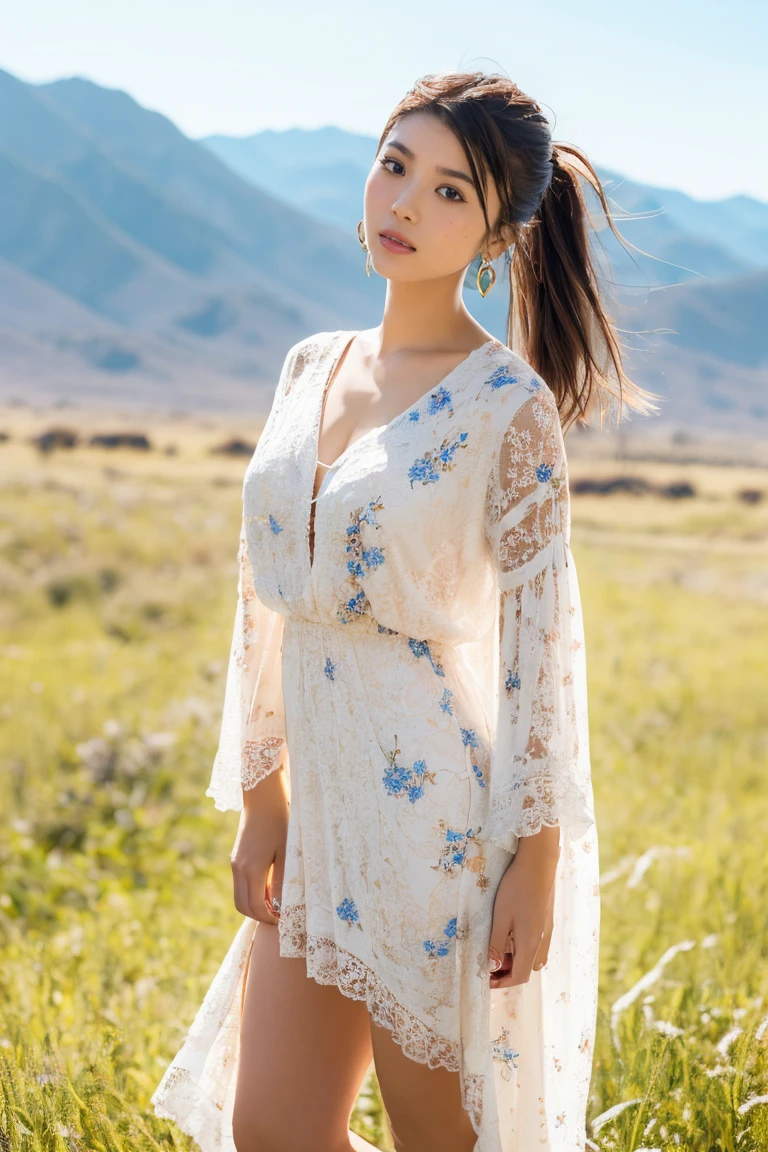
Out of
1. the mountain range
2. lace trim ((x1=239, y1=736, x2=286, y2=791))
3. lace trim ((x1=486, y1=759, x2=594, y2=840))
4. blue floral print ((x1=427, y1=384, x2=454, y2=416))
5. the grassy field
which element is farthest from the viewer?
the mountain range

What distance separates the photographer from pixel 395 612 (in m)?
1.81

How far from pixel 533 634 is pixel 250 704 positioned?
647 mm

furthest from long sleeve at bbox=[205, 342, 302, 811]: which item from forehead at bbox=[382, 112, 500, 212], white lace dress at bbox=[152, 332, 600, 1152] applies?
forehead at bbox=[382, 112, 500, 212]

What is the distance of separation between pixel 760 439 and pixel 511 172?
110 meters

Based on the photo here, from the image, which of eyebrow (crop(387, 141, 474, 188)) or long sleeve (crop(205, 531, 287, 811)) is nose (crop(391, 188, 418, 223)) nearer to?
eyebrow (crop(387, 141, 474, 188))

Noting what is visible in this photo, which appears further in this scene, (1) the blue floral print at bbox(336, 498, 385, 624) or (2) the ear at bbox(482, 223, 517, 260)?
→ (2) the ear at bbox(482, 223, 517, 260)

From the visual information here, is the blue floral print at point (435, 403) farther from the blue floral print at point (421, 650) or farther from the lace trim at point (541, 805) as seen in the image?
the lace trim at point (541, 805)

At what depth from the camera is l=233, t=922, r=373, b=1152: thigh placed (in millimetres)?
1892

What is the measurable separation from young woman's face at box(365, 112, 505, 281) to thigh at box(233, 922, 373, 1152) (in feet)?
4.15

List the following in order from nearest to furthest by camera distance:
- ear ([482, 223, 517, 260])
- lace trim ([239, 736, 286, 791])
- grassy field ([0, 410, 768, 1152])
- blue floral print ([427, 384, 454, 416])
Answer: blue floral print ([427, 384, 454, 416]) < ear ([482, 223, 517, 260]) < lace trim ([239, 736, 286, 791]) < grassy field ([0, 410, 768, 1152])

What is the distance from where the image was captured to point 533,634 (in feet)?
5.81

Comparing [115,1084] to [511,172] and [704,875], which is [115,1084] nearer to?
[511,172]

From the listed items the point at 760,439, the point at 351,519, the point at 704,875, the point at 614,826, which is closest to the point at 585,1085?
the point at 351,519

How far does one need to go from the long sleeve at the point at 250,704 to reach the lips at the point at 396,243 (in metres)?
0.60
